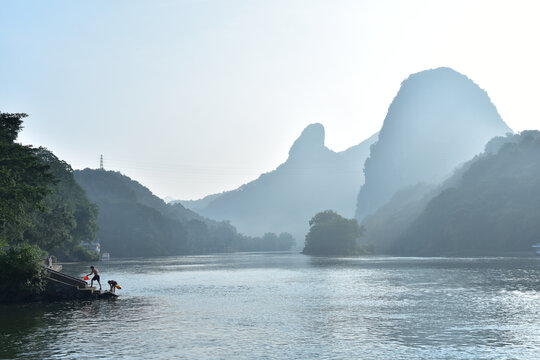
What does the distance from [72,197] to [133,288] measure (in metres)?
103

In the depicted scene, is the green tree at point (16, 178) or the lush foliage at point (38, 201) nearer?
the green tree at point (16, 178)

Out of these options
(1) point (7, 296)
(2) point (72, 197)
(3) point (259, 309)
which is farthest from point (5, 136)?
(2) point (72, 197)

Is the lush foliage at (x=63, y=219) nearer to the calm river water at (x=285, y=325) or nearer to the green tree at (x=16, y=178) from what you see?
the green tree at (x=16, y=178)

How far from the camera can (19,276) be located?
53.2m

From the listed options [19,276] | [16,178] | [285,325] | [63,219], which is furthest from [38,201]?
[63,219]

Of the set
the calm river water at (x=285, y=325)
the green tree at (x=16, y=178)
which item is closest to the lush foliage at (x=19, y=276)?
the calm river water at (x=285, y=325)

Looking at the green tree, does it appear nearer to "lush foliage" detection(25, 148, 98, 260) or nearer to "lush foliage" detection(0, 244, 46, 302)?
"lush foliage" detection(0, 244, 46, 302)

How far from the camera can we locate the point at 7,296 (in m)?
52.5

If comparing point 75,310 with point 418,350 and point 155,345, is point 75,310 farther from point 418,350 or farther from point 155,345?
point 418,350

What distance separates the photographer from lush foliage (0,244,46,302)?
52.5m

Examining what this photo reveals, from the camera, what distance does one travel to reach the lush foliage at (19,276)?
2067 inches

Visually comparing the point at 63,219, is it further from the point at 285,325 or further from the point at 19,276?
the point at 285,325

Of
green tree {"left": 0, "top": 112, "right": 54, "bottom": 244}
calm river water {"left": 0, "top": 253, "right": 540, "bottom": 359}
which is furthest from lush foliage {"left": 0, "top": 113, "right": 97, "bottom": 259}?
calm river water {"left": 0, "top": 253, "right": 540, "bottom": 359}

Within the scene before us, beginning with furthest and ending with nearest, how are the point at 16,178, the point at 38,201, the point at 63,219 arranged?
1. the point at 63,219
2. the point at 16,178
3. the point at 38,201
